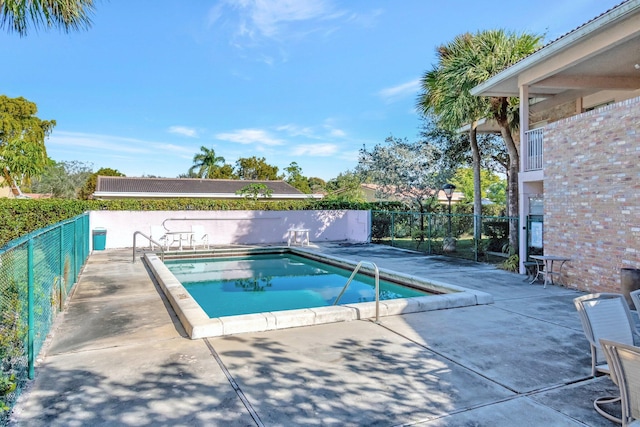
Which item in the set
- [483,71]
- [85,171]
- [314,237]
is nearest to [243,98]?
[314,237]

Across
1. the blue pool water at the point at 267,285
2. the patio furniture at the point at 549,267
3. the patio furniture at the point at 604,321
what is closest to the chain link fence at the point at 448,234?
the patio furniture at the point at 549,267

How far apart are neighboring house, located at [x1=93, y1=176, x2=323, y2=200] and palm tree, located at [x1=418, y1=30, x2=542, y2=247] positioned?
44.8 ft

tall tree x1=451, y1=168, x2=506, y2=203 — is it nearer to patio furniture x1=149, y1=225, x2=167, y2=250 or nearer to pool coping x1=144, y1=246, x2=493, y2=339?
patio furniture x1=149, y1=225, x2=167, y2=250

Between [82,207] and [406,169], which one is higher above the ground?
[406,169]

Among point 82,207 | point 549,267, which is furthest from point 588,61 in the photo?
point 82,207

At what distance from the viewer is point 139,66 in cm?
2056

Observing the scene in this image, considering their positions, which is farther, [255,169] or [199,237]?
[255,169]

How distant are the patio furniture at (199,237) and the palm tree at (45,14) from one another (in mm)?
8935

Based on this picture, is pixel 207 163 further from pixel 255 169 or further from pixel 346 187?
pixel 346 187

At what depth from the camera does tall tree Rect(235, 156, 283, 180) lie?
49897 mm

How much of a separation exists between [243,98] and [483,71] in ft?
65.1

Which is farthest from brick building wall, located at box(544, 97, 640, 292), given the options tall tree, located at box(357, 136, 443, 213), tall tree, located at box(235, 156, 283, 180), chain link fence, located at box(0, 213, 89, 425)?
tall tree, located at box(235, 156, 283, 180)

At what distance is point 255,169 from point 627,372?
1928 inches

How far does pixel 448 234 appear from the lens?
47.8 feet
